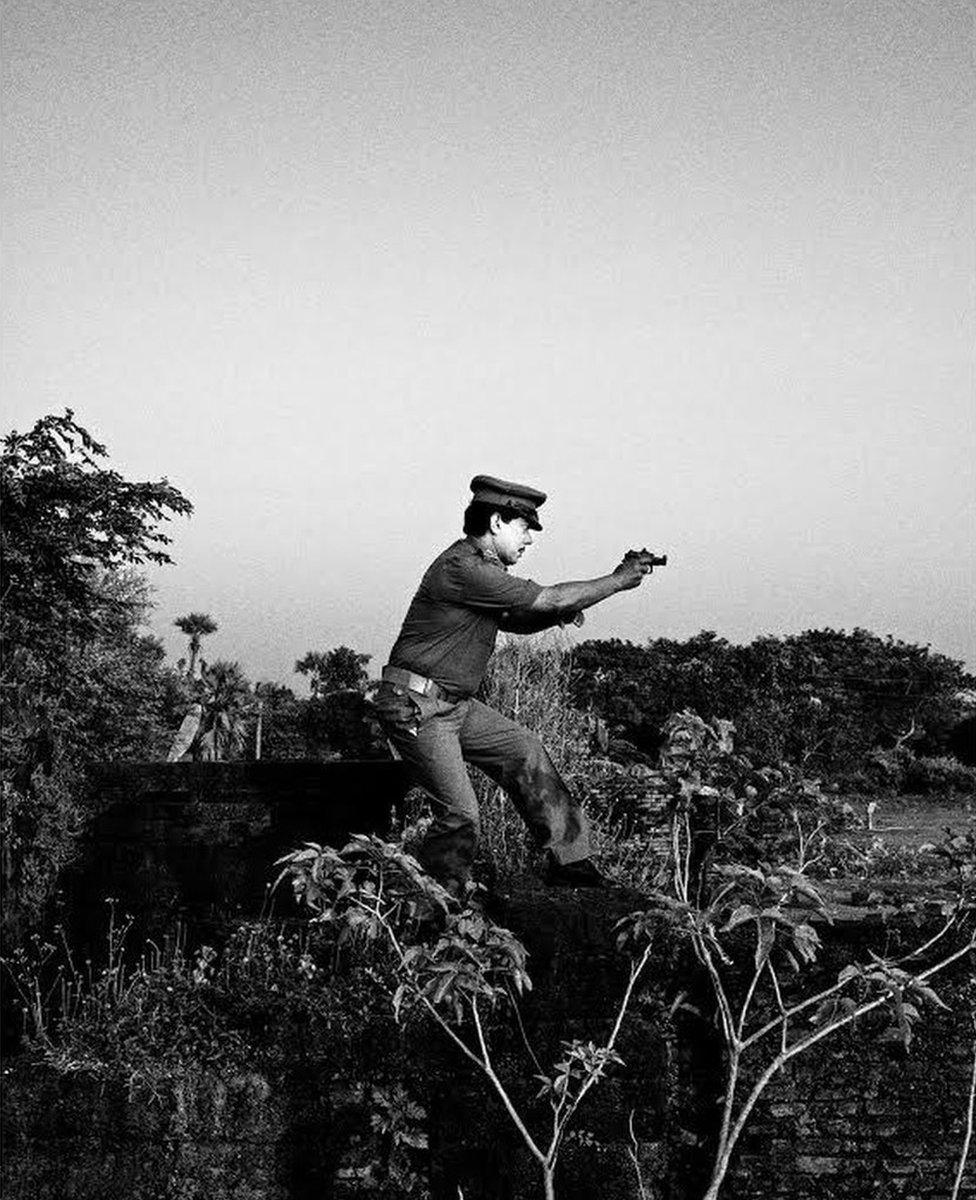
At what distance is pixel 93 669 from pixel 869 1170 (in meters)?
16.8

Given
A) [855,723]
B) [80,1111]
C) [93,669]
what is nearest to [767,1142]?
[80,1111]

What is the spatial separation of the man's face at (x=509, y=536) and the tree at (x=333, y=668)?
144 ft

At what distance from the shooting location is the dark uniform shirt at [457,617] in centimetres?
458

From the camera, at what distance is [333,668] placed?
5091 centimetres

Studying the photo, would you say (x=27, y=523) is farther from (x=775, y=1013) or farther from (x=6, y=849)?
(x=775, y=1013)

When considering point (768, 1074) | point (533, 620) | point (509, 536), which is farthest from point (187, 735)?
point (768, 1074)

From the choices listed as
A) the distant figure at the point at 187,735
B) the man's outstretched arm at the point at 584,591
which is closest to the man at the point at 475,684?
the man's outstretched arm at the point at 584,591

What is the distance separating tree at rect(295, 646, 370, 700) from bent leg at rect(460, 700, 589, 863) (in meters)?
43.7

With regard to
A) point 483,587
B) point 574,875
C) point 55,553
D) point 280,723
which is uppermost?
point 280,723

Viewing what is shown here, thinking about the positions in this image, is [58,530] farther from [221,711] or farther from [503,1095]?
[221,711]

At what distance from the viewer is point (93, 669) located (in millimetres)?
19125

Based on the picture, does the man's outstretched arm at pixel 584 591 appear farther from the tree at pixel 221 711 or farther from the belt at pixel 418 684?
the tree at pixel 221 711

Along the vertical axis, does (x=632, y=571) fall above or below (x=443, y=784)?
above

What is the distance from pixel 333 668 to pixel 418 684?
46.8 m
